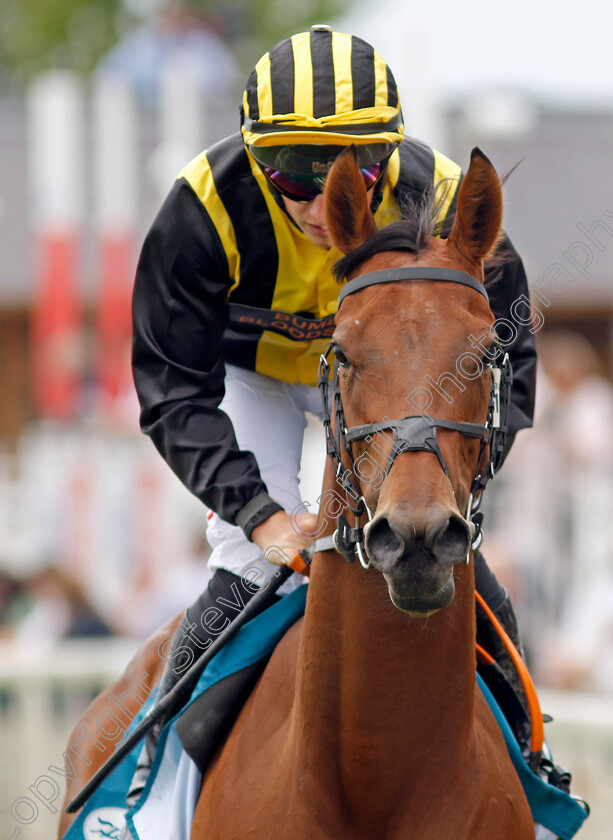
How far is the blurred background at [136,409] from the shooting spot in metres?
8.16

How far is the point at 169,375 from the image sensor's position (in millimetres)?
3709

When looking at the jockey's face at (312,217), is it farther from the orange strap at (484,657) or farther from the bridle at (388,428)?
the orange strap at (484,657)

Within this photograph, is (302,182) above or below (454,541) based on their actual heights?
above

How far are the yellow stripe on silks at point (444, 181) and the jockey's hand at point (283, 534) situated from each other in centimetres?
92

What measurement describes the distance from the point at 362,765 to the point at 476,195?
1495 millimetres

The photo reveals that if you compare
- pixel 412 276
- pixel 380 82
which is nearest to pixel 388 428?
pixel 412 276

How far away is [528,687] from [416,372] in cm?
139

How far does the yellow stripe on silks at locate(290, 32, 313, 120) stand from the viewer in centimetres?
350

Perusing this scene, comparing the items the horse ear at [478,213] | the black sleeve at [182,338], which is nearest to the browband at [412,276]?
the horse ear at [478,213]

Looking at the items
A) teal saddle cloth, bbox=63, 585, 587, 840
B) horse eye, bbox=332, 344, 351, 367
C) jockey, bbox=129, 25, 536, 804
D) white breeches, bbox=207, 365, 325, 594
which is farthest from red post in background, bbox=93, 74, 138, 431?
horse eye, bbox=332, 344, 351, 367

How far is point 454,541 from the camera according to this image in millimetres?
2613

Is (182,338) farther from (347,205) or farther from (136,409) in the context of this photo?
(136,409)

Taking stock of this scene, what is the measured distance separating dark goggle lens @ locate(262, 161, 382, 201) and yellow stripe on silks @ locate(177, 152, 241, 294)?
0.70 feet

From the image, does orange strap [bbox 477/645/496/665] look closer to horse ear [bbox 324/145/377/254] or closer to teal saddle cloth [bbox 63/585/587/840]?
teal saddle cloth [bbox 63/585/587/840]
